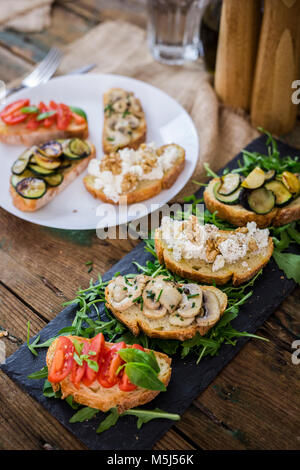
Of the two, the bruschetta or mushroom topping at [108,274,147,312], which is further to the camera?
the bruschetta

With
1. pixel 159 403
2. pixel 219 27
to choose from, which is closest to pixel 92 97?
pixel 219 27

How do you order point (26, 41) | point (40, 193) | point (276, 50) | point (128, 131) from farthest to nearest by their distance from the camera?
point (26, 41)
point (128, 131)
point (276, 50)
point (40, 193)

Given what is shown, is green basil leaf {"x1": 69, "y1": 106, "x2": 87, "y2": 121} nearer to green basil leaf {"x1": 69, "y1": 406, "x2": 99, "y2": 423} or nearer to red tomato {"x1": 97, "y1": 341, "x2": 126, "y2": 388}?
red tomato {"x1": 97, "y1": 341, "x2": 126, "y2": 388}

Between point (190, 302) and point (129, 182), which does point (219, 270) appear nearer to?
point (190, 302)

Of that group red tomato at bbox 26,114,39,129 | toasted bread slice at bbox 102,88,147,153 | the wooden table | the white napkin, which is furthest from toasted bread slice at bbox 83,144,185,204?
the white napkin

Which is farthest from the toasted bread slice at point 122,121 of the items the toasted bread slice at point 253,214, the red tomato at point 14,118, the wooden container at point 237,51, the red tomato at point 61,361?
the red tomato at point 61,361

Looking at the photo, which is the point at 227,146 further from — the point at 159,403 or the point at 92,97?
the point at 159,403
